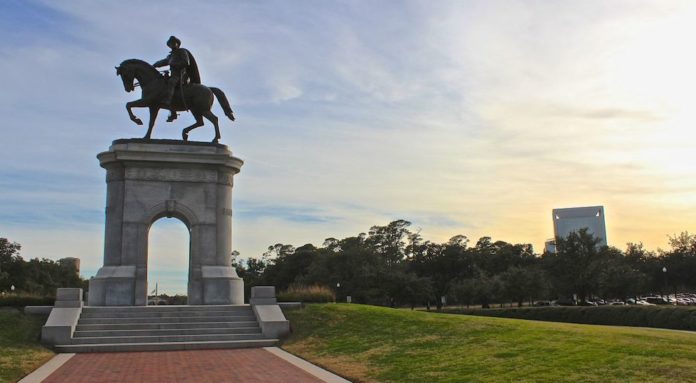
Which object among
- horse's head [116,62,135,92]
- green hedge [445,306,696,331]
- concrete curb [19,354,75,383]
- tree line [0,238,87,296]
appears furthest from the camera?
tree line [0,238,87,296]

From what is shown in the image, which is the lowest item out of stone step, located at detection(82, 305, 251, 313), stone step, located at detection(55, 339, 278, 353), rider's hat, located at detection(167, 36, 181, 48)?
stone step, located at detection(55, 339, 278, 353)

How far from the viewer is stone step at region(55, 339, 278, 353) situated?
728 inches

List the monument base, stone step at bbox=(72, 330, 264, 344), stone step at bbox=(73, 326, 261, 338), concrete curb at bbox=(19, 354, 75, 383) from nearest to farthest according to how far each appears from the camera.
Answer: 1. concrete curb at bbox=(19, 354, 75, 383)
2. stone step at bbox=(72, 330, 264, 344)
3. stone step at bbox=(73, 326, 261, 338)
4. the monument base

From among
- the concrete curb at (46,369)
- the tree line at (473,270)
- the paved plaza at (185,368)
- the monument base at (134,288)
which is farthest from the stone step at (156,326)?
the tree line at (473,270)

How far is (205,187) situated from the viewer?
26.2 meters

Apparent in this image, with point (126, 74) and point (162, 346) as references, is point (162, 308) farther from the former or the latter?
point (126, 74)

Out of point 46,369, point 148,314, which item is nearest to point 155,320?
point 148,314

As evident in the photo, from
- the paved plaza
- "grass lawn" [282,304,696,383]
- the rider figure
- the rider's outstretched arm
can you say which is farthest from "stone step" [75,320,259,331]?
the rider's outstretched arm

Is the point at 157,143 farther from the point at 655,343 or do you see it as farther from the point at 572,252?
the point at 572,252

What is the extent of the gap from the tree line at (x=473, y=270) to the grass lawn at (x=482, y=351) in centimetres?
5113

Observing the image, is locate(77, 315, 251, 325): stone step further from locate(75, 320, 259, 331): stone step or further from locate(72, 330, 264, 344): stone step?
locate(72, 330, 264, 344): stone step

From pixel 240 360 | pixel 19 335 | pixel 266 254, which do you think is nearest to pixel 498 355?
pixel 240 360

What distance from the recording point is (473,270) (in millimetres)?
95062

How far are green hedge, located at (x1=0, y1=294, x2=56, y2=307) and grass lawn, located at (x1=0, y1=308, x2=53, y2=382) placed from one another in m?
0.71
